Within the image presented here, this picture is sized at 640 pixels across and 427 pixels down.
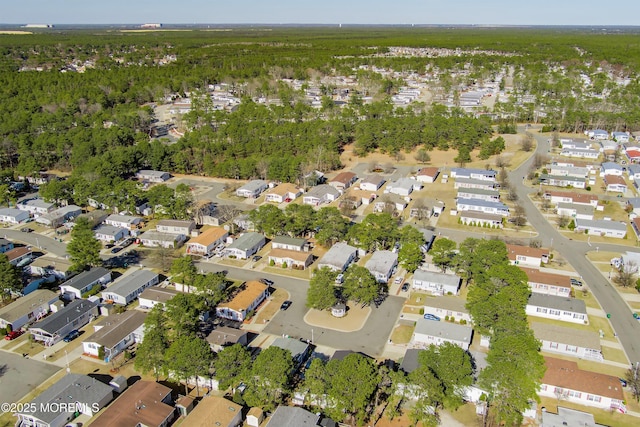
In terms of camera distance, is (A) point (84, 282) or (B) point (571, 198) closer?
(A) point (84, 282)

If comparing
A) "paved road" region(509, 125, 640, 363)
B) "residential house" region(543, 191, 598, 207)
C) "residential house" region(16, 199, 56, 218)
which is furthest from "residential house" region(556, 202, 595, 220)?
"residential house" region(16, 199, 56, 218)

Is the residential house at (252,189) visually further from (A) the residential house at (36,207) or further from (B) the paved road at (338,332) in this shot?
(B) the paved road at (338,332)

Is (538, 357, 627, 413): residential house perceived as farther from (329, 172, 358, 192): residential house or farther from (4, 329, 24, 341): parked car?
(329, 172, 358, 192): residential house

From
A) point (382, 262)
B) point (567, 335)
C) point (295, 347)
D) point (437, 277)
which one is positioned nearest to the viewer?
point (295, 347)

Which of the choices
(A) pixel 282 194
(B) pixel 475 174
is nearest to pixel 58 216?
(A) pixel 282 194

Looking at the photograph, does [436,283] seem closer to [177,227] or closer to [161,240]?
[161,240]
